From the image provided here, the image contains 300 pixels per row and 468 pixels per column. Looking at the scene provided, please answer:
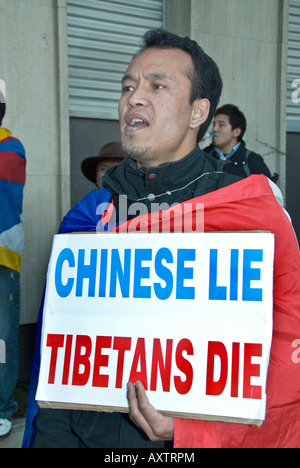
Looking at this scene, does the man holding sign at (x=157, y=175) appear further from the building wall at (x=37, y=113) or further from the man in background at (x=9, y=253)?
the building wall at (x=37, y=113)

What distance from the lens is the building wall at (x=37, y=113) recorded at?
4574mm

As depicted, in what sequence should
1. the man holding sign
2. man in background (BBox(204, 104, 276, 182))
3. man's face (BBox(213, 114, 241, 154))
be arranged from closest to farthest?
the man holding sign < man in background (BBox(204, 104, 276, 182)) < man's face (BBox(213, 114, 241, 154))

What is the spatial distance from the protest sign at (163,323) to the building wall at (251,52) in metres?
4.48

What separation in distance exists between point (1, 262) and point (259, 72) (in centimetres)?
386

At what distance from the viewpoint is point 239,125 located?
4672mm

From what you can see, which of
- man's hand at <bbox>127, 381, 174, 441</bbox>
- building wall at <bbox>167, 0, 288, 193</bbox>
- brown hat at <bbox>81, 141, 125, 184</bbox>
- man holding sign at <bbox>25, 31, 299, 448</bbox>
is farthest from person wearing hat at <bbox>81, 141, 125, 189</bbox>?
man's hand at <bbox>127, 381, 174, 441</bbox>

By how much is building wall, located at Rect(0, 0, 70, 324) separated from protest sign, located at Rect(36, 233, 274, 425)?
3.32m

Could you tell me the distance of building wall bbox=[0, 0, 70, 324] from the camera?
457cm

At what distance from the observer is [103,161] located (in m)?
4.13

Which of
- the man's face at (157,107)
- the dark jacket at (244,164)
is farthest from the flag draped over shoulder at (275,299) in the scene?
the dark jacket at (244,164)

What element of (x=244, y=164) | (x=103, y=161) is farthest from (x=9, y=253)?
(x=244, y=164)

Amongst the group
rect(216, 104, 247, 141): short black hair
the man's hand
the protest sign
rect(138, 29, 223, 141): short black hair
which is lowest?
the man's hand

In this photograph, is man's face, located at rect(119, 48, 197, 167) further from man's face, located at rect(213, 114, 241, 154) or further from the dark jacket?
man's face, located at rect(213, 114, 241, 154)

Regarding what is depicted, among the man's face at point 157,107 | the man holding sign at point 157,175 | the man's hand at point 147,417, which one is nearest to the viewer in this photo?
the man's hand at point 147,417
